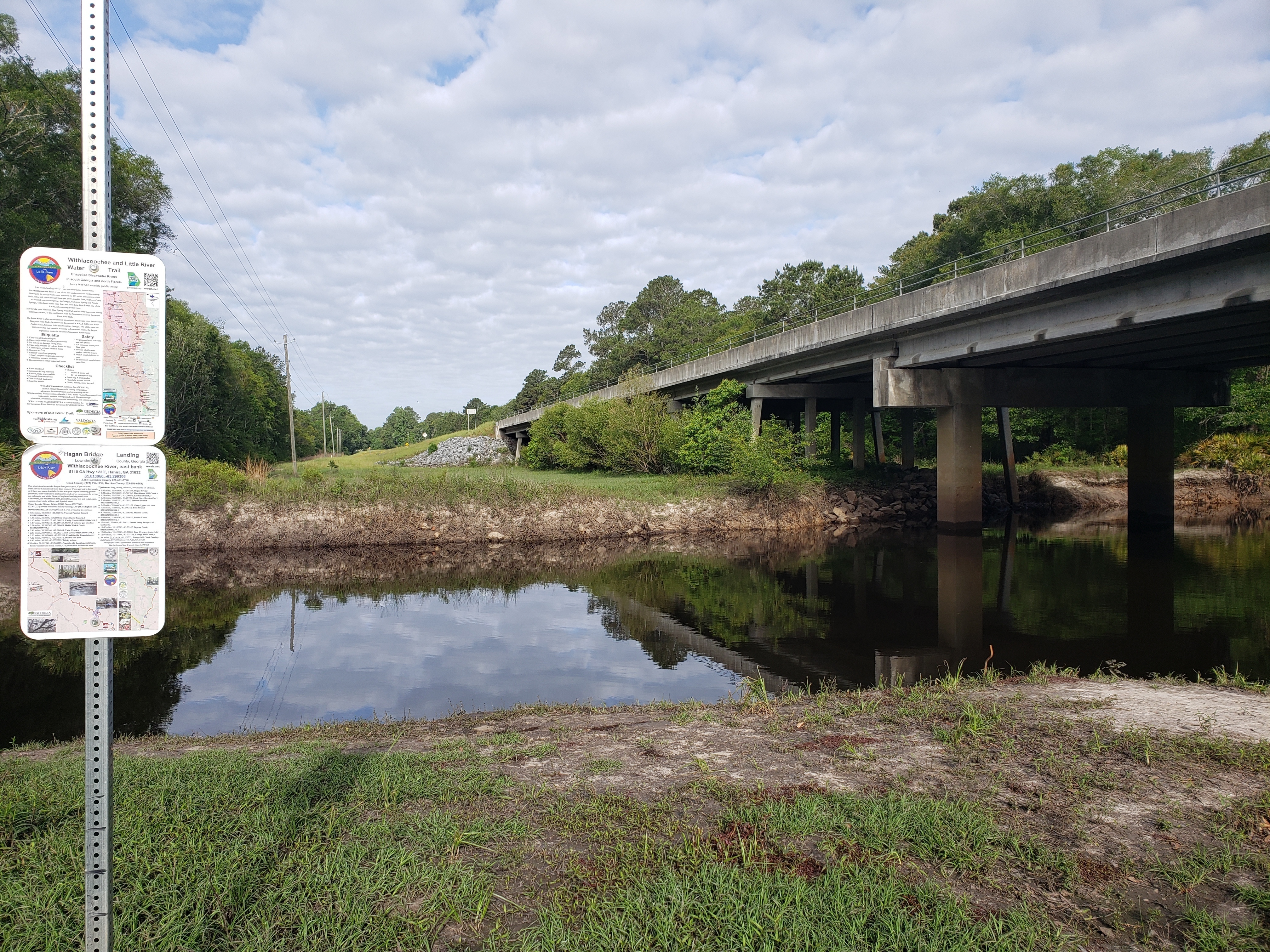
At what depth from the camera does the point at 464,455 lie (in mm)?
77000

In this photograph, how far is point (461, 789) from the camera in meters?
4.94

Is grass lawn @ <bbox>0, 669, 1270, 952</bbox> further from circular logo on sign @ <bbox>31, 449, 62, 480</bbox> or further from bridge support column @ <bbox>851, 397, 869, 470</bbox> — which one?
bridge support column @ <bbox>851, 397, 869, 470</bbox>

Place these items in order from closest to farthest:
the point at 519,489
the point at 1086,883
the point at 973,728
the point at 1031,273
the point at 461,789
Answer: the point at 1086,883 < the point at 461,789 < the point at 973,728 < the point at 1031,273 < the point at 519,489

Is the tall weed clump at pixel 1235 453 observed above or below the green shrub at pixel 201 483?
above

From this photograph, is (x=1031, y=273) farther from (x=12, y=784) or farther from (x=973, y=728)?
(x=12, y=784)

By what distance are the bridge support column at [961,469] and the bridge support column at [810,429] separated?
7.63 meters

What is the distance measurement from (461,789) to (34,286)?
3.74 metres

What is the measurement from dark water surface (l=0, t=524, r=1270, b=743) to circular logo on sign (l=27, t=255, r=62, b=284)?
23.9 feet

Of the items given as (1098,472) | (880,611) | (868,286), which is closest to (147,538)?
(880,611)

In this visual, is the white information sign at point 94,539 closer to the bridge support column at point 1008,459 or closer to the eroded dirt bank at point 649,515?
the eroded dirt bank at point 649,515

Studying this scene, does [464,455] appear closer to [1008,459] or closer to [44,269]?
[1008,459]

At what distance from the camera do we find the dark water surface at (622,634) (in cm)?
1012

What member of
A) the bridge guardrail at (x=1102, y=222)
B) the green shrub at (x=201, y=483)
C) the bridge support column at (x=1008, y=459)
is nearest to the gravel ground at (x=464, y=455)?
the bridge guardrail at (x=1102, y=222)

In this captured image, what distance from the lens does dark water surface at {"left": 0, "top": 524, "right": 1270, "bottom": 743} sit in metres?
10.1
